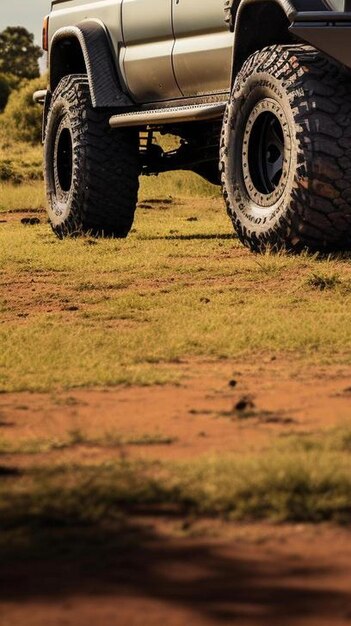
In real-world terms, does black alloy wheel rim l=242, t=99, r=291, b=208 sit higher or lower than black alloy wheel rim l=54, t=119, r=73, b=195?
higher

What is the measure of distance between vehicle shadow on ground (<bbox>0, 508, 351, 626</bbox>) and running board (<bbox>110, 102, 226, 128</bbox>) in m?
6.87

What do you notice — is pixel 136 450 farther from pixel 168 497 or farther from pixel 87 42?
pixel 87 42

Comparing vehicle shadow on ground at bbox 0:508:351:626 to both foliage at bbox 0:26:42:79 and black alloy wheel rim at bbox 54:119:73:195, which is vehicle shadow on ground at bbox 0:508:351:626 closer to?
black alloy wheel rim at bbox 54:119:73:195

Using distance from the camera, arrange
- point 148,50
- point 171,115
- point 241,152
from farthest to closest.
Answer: point 148,50 < point 171,115 < point 241,152

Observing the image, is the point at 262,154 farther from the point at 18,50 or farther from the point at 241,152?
the point at 18,50

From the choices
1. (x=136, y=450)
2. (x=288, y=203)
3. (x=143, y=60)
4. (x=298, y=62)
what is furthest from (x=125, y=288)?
(x=136, y=450)

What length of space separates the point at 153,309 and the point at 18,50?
77.3 m

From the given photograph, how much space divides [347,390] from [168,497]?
189cm

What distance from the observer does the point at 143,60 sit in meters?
11.6

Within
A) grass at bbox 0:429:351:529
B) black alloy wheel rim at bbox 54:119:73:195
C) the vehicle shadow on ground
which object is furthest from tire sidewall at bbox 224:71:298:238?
the vehicle shadow on ground

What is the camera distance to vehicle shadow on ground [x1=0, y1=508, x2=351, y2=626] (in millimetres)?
3244

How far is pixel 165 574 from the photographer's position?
3525 mm

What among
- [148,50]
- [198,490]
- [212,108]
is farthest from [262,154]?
[198,490]

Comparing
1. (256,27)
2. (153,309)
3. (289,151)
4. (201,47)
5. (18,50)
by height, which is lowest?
(18,50)
